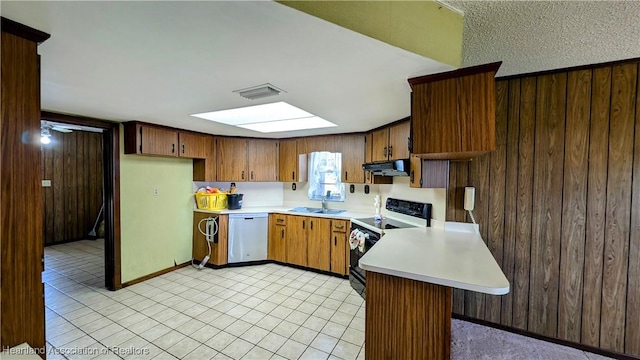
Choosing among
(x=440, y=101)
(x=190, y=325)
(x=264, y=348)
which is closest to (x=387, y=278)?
(x=440, y=101)

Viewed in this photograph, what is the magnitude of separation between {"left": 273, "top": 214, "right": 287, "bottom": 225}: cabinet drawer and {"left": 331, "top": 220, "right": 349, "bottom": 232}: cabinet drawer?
0.82m

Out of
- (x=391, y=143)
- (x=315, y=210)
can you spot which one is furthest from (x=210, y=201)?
(x=391, y=143)

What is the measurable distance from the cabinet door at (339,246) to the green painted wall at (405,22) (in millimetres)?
2563

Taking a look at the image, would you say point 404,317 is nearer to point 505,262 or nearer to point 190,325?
point 505,262

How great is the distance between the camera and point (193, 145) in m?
3.85

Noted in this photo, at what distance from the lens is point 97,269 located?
3.90 meters

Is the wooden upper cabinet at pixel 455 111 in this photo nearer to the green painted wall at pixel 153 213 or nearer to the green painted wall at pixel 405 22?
the green painted wall at pixel 405 22

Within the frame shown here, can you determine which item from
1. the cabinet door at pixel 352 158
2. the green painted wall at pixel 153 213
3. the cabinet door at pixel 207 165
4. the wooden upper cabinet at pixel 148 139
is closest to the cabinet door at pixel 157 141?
the wooden upper cabinet at pixel 148 139

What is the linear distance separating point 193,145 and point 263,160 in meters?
1.08

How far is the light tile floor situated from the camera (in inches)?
81.7

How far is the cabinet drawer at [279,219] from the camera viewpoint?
405 cm

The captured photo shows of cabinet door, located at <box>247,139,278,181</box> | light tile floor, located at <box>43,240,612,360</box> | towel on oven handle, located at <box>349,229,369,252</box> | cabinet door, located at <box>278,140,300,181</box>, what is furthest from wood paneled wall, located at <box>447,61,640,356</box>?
cabinet door, located at <box>247,139,278,181</box>

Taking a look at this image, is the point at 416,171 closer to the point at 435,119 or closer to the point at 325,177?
the point at 435,119

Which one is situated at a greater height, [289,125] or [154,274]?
[289,125]
